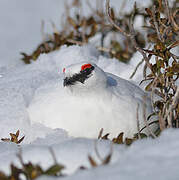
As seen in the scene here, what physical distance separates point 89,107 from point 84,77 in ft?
0.74

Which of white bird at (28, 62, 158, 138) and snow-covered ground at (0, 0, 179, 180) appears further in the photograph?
white bird at (28, 62, 158, 138)

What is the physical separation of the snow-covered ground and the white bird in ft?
0.24

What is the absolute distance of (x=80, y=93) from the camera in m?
2.75

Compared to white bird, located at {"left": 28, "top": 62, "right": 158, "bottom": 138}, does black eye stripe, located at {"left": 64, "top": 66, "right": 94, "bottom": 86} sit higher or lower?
higher

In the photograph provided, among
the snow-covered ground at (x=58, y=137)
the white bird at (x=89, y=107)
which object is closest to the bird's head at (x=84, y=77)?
the white bird at (x=89, y=107)

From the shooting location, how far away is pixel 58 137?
255cm

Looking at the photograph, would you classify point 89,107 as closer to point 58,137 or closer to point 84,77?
point 84,77

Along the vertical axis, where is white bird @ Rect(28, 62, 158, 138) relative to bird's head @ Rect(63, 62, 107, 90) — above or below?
below

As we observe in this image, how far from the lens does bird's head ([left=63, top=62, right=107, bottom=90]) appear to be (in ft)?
8.74

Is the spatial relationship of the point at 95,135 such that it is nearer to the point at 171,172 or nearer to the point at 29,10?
the point at 171,172

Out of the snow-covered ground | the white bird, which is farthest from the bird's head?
the snow-covered ground

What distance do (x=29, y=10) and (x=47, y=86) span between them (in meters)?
4.61

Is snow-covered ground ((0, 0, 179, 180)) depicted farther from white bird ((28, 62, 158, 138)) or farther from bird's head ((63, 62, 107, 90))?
bird's head ((63, 62, 107, 90))

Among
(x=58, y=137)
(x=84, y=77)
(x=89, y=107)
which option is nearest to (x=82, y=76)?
(x=84, y=77)
